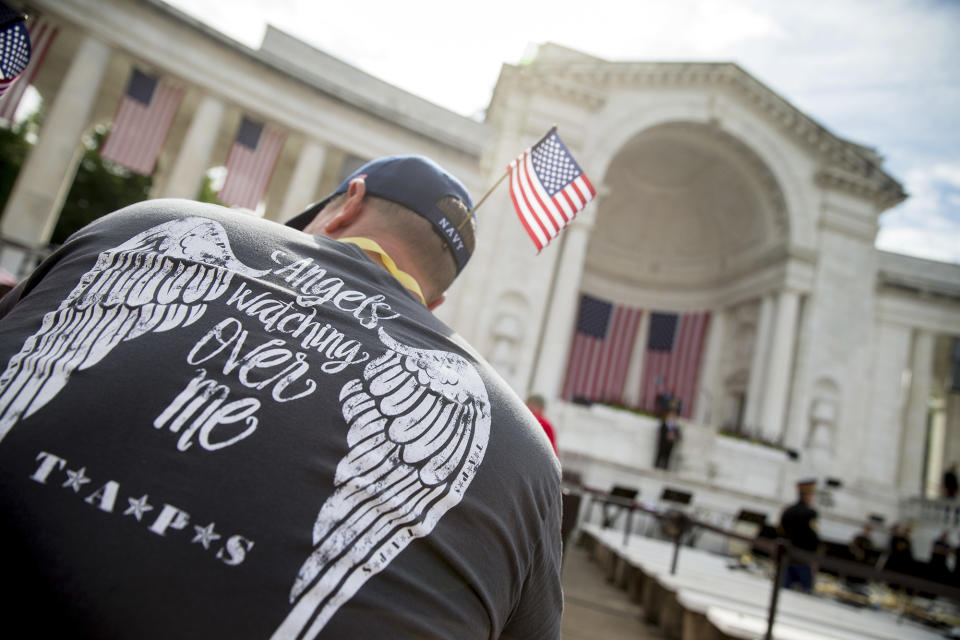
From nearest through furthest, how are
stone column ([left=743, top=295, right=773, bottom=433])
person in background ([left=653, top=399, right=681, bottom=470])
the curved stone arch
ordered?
person in background ([left=653, top=399, right=681, bottom=470]) < the curved stone arch < stone column ([left=743, top=295, right=773, bottom=433])

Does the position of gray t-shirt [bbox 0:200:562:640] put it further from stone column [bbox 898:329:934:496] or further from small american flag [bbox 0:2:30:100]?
stone column [bbox 898:329:934:496]

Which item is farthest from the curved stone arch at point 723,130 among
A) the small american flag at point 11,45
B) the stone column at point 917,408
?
the small american flag at point 11,45

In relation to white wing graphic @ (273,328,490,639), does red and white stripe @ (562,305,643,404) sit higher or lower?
higher

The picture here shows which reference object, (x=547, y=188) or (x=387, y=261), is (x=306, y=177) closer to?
(x=547, y=188)

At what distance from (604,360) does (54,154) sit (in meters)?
20.8

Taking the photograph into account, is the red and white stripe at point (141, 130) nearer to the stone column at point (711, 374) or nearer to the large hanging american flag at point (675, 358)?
the large hanging american flag at point (675, 358)

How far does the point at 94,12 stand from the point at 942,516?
32908 mm

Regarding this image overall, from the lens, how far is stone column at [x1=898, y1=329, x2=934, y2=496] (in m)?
25.4

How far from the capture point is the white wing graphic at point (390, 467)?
0.88 meters

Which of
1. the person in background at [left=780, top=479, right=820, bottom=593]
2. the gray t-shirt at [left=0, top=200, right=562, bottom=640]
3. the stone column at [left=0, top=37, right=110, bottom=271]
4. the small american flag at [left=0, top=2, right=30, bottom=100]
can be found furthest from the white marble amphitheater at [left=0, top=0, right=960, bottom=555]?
the gray t-shirt at [left=0, top=200, right=562, bottom=640]

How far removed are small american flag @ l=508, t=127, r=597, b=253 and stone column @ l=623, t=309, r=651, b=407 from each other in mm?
21810

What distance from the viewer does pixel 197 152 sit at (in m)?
19.9

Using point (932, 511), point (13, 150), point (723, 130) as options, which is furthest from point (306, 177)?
point (932, 511)

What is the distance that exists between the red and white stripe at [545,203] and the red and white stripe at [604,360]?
19848 mm
